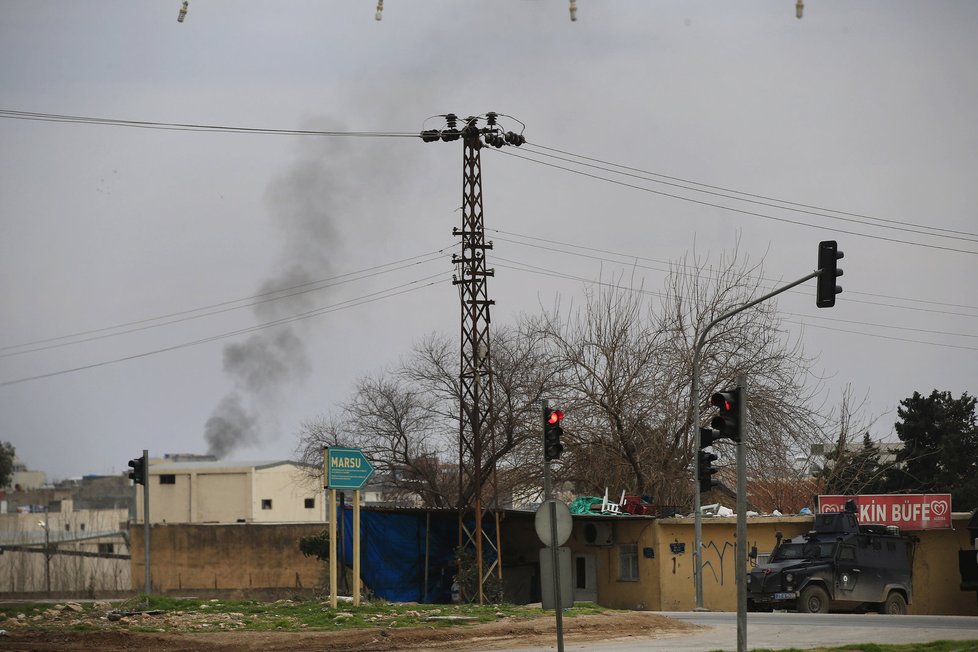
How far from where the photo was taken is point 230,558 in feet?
172

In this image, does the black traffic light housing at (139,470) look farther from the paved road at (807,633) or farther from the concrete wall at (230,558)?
the concrete wall at (230,558)

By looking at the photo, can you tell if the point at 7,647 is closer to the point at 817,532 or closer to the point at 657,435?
the point at 817,532

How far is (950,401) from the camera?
58000mm

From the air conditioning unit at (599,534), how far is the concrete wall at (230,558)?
18.1 meters

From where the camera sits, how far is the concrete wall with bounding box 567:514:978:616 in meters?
32.9

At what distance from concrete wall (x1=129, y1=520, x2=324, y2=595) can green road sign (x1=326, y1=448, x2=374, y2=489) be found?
80.0 ft

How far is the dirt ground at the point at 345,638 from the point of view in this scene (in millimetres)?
20438

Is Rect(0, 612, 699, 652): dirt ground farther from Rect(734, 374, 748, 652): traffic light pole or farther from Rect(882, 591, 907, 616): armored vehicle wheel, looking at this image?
Rect(882, 591, 907, 616): armored vehicle wheel

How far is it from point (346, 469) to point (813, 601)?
11.7 metres

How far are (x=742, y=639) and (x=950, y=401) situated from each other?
46903mm

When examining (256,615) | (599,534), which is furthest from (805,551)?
(256,615)

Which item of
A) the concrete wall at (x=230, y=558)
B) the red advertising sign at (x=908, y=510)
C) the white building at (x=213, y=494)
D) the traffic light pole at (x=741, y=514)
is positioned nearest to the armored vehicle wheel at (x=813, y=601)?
the red advertising sign at (x=908, y=510)

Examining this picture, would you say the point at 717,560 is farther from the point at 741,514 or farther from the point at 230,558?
the point at 230,558

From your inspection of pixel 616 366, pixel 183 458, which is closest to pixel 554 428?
pixel 616 366
